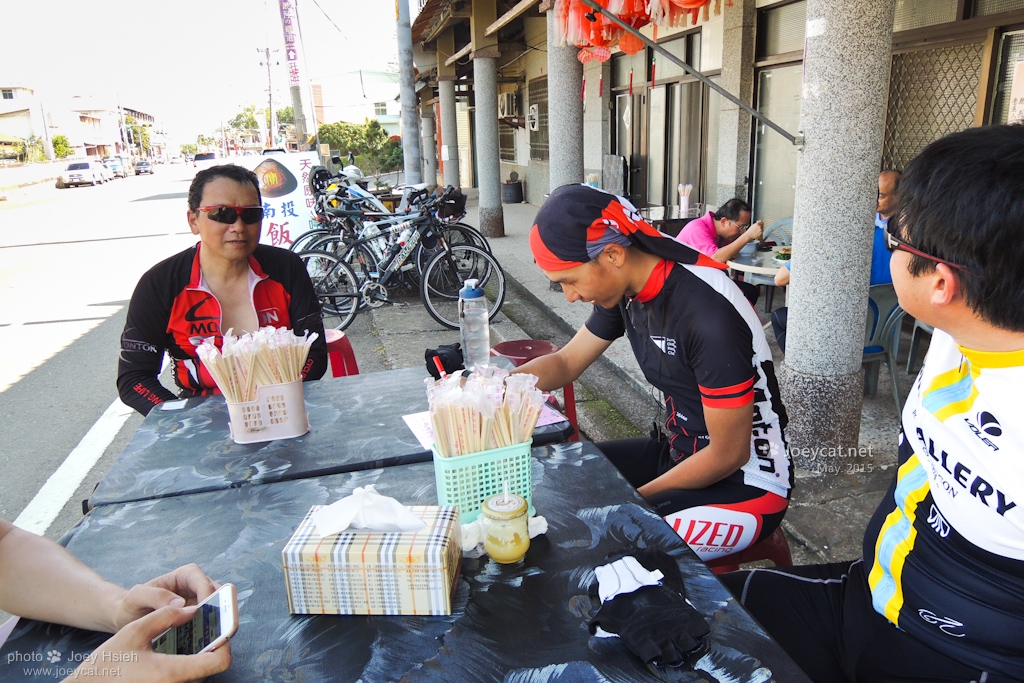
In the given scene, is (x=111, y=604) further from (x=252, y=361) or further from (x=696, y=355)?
(x=696, y=355)

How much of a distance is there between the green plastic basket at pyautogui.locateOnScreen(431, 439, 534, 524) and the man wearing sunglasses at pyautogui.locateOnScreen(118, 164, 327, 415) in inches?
65.9

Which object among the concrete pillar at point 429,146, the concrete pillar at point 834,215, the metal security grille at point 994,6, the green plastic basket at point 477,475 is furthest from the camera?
the concrete pillar at point 429,146

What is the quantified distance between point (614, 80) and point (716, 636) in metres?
11.3

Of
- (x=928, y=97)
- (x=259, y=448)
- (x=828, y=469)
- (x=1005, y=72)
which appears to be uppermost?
(x=1005, y=72)

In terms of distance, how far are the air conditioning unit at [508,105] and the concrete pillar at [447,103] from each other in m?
1.37

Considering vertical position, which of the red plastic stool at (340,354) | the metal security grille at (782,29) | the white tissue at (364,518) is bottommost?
the red plastic stool at (340,354)

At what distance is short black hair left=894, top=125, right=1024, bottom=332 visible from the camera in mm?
1190

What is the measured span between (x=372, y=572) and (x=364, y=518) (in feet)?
0.33

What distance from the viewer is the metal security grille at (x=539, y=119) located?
14672 mm

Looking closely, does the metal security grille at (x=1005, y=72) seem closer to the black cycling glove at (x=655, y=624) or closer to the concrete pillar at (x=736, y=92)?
the concrete pillar at (x=736, y=92)

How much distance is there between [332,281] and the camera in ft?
23.7

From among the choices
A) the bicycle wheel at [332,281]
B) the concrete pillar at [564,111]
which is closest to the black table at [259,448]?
the bicycle wheel at [332,281]

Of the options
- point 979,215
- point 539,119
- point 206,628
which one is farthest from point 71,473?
point 539,119

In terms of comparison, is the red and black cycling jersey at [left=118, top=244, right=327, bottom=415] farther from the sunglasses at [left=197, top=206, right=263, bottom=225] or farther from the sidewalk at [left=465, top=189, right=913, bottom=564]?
the sidewalk at [left=465, top=189, right=913, bottom=564]
